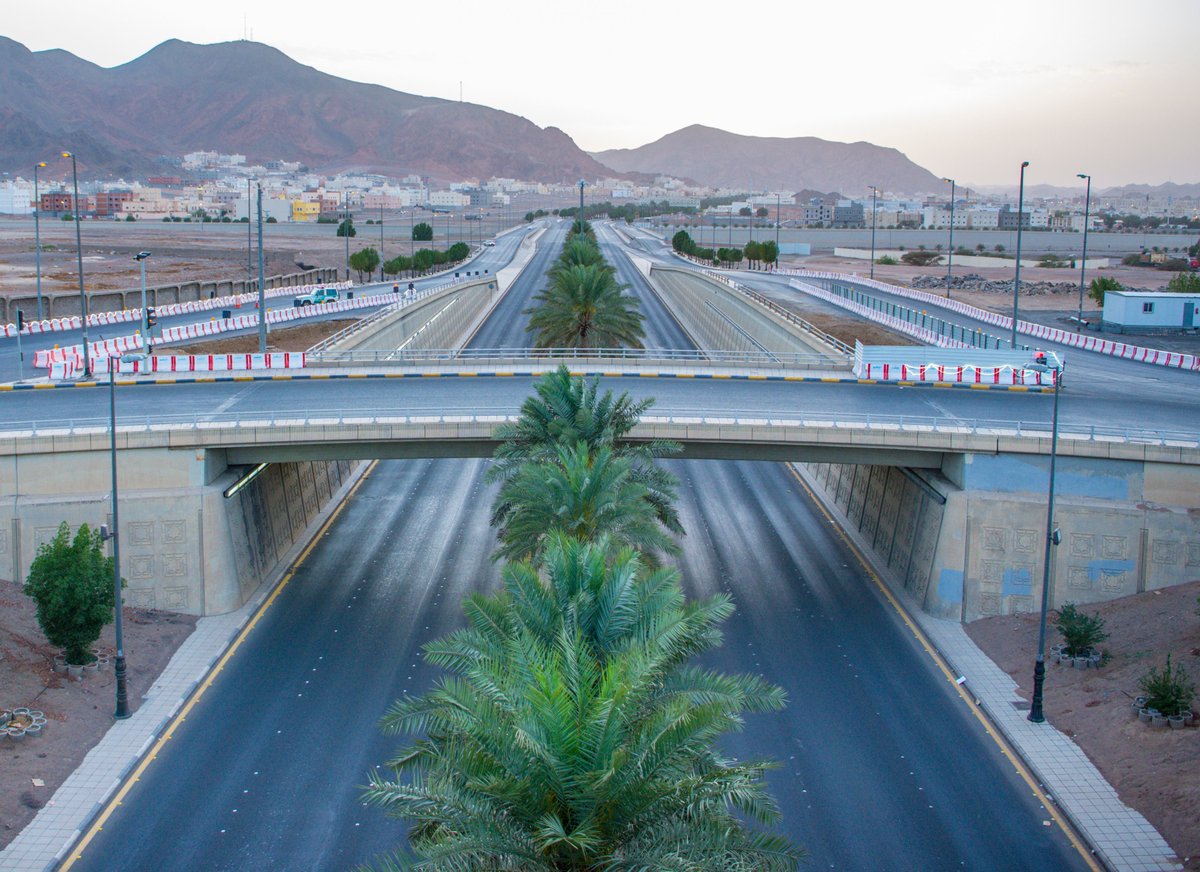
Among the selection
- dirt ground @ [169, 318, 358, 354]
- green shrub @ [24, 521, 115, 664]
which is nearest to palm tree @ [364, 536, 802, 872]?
green shrub @ [24, 521, 115, 664]

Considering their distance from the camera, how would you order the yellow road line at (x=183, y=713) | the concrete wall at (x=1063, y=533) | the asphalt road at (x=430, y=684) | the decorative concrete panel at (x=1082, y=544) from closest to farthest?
the yellow road line at (x=183, y=713) < the asphalt road at (x=430, y=684) < the concrete wall at (x=1063, y=533) < the decorative concrete panel at (x=1082, y=544)

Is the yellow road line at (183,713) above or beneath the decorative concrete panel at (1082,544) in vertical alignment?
beneath

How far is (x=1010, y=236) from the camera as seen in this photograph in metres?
184

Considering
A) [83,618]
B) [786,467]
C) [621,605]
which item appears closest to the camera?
[621,605]

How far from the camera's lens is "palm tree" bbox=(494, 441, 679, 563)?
2183 centimetres

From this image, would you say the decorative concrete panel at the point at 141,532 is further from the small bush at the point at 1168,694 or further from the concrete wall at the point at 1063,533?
the small bush at the point at 1168,694

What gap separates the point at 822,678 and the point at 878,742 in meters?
3.22

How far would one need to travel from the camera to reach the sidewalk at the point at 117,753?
18.4m

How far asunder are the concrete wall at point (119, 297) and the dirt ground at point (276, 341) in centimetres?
1400

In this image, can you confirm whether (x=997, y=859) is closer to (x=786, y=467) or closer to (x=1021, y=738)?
(x=1021, y=738)

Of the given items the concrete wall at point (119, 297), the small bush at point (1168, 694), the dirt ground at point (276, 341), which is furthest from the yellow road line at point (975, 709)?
the concrete wall at point (119, 297)

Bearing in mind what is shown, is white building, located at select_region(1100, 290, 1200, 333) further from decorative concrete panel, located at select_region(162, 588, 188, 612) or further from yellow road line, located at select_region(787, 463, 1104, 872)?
decorative concrete panel, located at select_region(162, 588, 188, 612)

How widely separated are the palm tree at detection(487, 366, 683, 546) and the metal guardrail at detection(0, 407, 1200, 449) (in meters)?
3.86

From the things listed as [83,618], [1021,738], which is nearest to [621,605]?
[1021,738]
